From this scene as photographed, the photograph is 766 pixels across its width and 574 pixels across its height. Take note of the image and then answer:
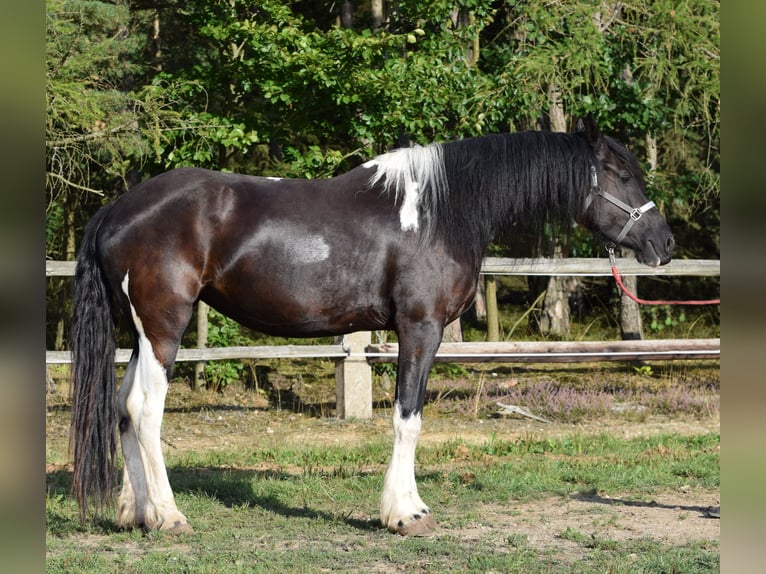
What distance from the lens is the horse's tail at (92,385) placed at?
4496 mm

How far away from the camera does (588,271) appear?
895 centimetres

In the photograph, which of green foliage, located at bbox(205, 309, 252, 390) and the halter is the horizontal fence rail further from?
the halter

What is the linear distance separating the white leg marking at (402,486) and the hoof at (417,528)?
0.01 m

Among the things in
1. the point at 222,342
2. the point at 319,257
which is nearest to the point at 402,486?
the point at 319,257

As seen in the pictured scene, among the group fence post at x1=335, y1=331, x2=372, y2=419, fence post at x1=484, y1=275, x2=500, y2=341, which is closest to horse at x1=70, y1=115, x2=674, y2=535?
fence post at x1=335, y1=331, x2=372, y2=419

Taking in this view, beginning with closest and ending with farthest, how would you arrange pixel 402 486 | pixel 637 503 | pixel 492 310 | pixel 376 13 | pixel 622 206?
pixel 402 486 < pixel 622 206 < pixel 637 503 < pixel 376 13 < pixel 492 310

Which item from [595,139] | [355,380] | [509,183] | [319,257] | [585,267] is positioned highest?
[595,139]

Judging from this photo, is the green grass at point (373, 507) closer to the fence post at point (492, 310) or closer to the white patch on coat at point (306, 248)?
the white patch on coat at point (306, 248)

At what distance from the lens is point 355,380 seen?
8.69 m

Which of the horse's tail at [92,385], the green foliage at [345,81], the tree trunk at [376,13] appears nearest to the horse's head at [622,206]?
the horse's tail at [92,385]

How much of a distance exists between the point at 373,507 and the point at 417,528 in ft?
2.39

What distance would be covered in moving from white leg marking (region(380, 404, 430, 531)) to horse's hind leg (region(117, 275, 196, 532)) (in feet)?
3.71

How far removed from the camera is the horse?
15.2 feet

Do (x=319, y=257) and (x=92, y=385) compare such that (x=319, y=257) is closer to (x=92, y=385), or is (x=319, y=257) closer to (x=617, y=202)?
(x=92, y=385)
